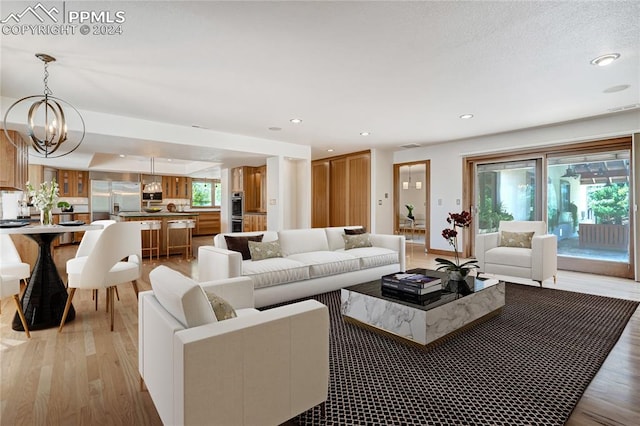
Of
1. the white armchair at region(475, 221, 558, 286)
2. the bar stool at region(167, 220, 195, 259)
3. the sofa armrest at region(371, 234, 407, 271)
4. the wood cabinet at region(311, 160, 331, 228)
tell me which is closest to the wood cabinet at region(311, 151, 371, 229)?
the wood cabinet at region(311, 160, 331, 228)

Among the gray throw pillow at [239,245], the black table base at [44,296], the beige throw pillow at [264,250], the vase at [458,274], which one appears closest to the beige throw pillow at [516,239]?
the vase at [458,274]

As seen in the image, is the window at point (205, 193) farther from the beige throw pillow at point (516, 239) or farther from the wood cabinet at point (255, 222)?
the beige throw pillow at point (516, 239)

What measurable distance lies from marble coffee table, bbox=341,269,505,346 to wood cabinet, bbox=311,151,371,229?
4.31 meters

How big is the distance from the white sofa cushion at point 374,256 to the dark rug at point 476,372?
1234mm

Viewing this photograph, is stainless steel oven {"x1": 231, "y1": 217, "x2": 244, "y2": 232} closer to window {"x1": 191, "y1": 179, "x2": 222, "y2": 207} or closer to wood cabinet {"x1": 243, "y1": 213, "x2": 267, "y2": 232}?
wood cabinet {"x1": 243, "y1": 213, "x2": 267, "y2": 232}

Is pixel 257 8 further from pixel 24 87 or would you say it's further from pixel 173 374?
pixel 24 87

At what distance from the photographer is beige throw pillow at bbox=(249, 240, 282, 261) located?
3650mm

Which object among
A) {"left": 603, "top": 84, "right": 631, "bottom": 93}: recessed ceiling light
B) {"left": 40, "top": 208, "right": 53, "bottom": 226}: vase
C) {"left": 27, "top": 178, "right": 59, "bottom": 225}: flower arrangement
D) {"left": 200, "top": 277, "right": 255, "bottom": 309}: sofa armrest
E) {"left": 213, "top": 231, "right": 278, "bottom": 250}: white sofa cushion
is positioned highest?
{"left": 603, "top": 84, "right": 631, "bottom": 93}: recessed ceiling light

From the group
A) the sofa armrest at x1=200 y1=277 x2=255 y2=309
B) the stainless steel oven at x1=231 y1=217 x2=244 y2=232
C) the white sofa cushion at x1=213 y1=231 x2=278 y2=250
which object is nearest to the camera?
the sofa armrest at x1=200 y1=277 x2=255 y2=309

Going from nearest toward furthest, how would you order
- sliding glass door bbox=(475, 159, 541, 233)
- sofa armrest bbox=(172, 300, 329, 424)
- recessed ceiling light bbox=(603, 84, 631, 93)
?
sofa armrest bbox=(172, 300, 329, 424) → recessed ceiling light bbox=(603, 84, 631, 93) → sliding glass door bbox=(475, 159, 541, 233)

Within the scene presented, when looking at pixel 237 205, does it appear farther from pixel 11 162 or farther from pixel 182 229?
pixel 11 162

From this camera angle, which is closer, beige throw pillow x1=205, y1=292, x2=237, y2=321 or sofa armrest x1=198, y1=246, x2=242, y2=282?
beige throw pillow x1=205, y1=292, x2=237, y2=321

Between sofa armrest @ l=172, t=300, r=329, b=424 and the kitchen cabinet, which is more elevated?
the kitchen cabinet

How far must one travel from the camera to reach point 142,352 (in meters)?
1.81
